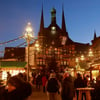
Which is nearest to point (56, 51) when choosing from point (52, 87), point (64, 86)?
point (52, 87)

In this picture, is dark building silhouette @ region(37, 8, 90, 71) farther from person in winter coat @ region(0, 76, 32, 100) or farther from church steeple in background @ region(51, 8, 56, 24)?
person in winter coat @ region(0, 76, 32, 100)

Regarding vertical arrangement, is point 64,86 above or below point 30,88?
below

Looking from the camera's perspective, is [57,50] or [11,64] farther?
[57,50]

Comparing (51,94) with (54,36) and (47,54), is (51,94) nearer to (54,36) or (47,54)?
(47,54)

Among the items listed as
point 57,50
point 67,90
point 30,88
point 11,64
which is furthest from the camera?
point 57,50

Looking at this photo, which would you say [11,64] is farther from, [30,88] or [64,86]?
[30,88]

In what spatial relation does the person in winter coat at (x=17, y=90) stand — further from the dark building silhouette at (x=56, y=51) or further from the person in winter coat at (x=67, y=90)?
the dark building silhouette at (x=56, y=51)

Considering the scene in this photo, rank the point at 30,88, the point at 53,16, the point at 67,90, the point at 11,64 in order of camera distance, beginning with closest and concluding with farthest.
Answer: the point at 30,88 < the point at 67,90 < the point at 11,64 < the point at 53,16

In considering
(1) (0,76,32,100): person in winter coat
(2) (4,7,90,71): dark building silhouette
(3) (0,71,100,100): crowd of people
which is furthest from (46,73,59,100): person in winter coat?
(2) (4,7,90,71): dark building silhouette

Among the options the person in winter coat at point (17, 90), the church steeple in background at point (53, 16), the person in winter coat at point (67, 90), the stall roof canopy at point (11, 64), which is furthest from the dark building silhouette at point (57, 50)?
the person in winter coat at point (17, 90)

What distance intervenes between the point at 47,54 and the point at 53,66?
420 inches

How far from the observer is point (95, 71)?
81.4 ft

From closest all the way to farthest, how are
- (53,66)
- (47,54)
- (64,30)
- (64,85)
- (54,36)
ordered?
1. (64,85)
2. (53,66)
3. (47,54)
4. (54,36)
5. (64,30)

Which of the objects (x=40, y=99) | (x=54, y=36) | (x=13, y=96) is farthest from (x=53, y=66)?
(x=13, y=96)
